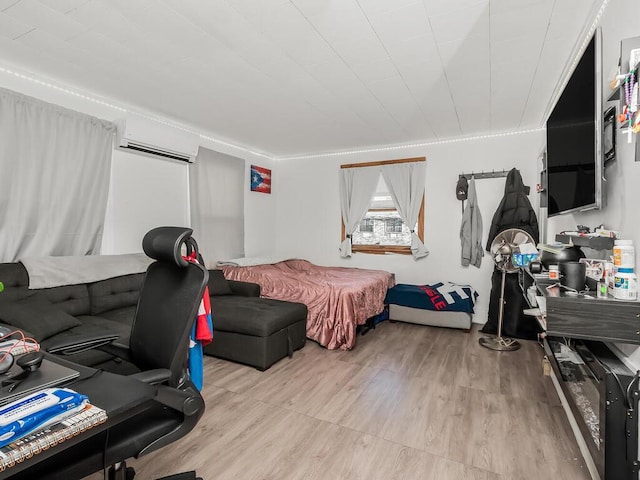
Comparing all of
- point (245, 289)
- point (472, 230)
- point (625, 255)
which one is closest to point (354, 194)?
point (472, 230)

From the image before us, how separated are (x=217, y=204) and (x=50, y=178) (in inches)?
79.3

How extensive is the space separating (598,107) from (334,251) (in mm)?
4257

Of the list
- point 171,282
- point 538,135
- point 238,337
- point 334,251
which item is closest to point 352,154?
point 334,251

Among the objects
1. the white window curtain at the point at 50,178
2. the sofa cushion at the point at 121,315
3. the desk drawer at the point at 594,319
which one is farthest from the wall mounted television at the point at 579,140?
the white window curtain at the point at 50,178

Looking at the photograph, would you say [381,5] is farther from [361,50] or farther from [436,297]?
[436,297]

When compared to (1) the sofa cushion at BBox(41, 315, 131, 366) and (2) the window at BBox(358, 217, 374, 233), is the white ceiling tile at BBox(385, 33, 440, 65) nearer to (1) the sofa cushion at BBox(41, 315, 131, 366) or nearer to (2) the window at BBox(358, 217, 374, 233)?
(1) the sofa cushion at BBox(41, 315, 131, 366)

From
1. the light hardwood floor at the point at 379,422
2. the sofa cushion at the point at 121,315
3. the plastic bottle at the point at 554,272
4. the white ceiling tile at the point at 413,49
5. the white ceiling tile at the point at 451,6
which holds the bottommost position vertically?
the light hardwood floor at the point at 379,422

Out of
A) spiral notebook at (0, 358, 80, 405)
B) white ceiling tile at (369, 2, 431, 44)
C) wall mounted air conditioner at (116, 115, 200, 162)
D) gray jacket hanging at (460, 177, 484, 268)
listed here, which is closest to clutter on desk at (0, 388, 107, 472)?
spiral notebook at (0, 358, 80, 405)

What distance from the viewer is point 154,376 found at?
1.26m

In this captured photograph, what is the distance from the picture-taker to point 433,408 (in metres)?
2.41

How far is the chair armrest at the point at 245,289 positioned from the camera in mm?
4027

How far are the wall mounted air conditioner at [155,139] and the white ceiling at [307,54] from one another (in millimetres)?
211

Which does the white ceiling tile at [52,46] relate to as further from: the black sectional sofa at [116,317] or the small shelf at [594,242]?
the small shelf at [594,242]

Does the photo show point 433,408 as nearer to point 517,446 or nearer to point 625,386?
point 517,446
